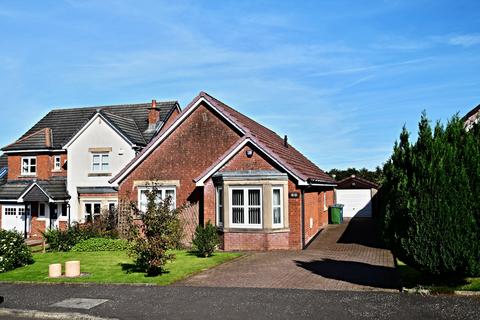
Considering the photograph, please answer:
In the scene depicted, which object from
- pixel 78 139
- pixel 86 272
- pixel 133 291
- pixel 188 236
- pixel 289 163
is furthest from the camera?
pixel 78 139

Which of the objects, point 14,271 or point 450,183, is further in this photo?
point 14,271

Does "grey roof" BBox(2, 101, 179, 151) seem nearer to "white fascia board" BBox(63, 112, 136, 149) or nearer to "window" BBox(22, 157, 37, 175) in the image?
"white fascia board" BBox(63, 112, 136, 149)

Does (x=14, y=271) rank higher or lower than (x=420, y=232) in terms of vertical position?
lower

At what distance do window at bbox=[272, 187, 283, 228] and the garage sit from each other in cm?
2144

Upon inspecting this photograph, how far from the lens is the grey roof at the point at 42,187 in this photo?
103 ft

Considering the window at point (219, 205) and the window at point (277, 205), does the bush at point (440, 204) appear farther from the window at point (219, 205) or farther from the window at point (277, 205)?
the window at point (219, 205)

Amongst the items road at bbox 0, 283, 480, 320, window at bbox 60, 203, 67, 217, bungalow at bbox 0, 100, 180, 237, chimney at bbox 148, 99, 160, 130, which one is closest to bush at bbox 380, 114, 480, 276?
road at bbox 0, 283, 480, 320

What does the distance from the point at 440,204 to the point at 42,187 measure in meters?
26.9

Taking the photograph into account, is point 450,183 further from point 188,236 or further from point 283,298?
point 188,236

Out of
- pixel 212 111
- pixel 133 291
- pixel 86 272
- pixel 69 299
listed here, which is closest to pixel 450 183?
pixel 133 291

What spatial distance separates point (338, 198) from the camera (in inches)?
1660

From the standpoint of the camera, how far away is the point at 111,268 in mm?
16797

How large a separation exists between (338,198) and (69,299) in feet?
107

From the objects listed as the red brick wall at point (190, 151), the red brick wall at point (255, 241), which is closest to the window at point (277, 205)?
the red brick wall at point (255, 241)
